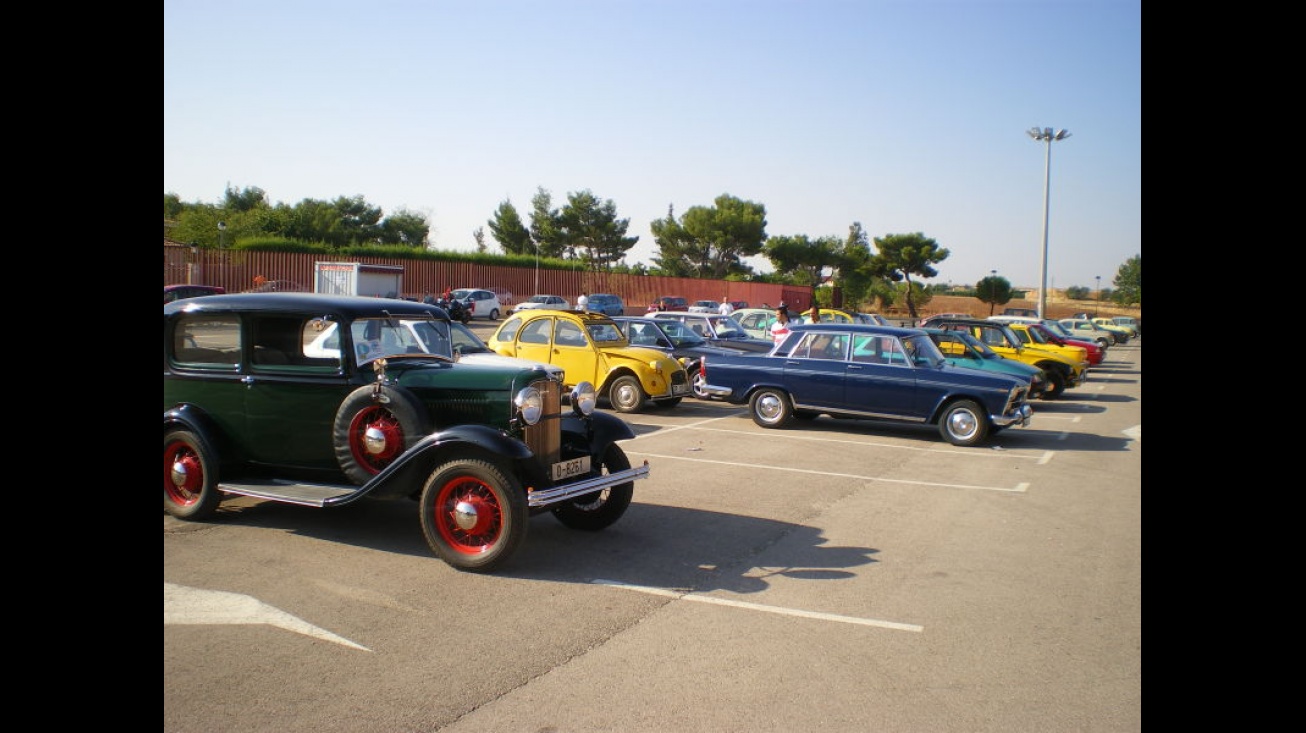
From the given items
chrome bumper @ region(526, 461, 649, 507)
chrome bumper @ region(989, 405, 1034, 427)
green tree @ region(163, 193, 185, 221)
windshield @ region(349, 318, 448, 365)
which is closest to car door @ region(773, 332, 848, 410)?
chrome bumper @ region(989, 405, 1034, 427)

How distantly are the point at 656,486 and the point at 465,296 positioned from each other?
117 feet

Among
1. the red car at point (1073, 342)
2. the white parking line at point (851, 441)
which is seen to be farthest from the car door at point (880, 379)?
the red car at point (1073, 342)

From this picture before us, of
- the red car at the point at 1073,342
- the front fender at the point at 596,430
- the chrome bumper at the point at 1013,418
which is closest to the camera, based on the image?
the front fender at the point at 596,430

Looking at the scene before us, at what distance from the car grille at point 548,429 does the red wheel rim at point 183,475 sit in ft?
8.33

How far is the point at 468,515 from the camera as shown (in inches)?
228

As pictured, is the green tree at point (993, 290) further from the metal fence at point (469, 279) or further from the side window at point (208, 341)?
the side window at point (208, 341)

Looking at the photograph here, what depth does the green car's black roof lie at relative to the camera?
6742 millimetres

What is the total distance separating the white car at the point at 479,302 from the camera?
141 feet

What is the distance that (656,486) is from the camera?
8.94 meters
